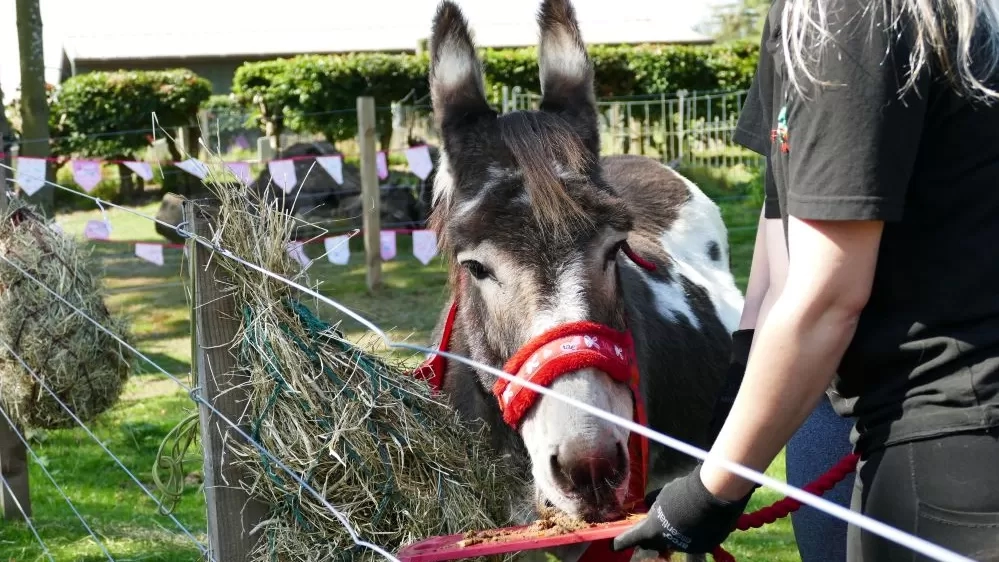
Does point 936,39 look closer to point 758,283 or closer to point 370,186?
point 758,283

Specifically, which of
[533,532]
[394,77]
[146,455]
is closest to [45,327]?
[146,455]

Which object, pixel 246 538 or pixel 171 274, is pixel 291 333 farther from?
pixel 171 274

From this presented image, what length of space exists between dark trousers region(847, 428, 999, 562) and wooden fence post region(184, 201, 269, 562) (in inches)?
47.7

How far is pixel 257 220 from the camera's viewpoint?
2061mm

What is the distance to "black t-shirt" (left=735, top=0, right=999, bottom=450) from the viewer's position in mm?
1302

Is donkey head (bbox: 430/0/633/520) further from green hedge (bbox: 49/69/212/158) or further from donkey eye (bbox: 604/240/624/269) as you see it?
green hedge (bbox: 49/69/212/158)

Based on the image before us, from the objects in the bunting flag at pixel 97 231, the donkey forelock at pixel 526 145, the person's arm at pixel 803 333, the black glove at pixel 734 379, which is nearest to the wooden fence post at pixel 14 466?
the donkey forelock at pixel 526 145

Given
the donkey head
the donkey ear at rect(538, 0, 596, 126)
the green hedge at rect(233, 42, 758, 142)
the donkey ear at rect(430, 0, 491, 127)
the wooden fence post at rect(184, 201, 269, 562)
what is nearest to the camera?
the wooden fence post at rect(184, 201, 269, 562)

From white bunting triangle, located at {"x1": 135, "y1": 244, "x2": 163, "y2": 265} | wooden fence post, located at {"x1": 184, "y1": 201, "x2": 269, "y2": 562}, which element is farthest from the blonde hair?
white bunting triangle, located at {"x1": 135, "y1": 244, "x2": 163, "y2": 265}

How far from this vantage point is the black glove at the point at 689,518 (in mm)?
1484

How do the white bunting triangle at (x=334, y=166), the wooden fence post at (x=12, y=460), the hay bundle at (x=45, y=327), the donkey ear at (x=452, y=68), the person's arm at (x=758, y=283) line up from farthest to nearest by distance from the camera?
the white bunting triangle at (x=334, y=166)
the wooden fence post at (x=12, y=460)
the hay bundle at (x=45, y=327)
the donkey ear at (x=452, y=68)
the person's arm at (x=758, y=283)

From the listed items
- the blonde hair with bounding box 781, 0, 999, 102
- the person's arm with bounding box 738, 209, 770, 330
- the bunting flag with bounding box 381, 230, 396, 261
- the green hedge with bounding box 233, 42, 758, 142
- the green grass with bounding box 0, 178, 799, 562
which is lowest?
the green grass with bounding box 0, 178, 799, 562

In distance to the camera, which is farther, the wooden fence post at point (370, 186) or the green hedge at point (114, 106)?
the green hedge at point (114, 106)

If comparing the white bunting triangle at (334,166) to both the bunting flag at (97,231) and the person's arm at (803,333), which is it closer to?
the bunting flag at (97,231)
